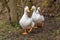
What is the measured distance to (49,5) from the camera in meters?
6.07

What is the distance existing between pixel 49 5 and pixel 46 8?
21 centimetres

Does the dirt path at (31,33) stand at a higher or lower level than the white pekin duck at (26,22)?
lower

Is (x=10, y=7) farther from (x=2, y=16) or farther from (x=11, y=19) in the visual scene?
(x=2, y=16)

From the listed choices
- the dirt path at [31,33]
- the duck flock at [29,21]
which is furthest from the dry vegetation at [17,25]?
the duck flock at [29,21]

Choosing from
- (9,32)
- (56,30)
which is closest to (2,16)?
(9,32)

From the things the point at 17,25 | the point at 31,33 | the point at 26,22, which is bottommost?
the point at 31,33

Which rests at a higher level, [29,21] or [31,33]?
[29,21]

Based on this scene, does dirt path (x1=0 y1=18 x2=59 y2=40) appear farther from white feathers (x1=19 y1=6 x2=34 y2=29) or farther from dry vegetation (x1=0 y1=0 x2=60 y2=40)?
white feathers (x1=19 y1=6 x2=34 y2=29)

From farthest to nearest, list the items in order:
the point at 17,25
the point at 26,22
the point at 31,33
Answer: the point at 17,25 < the point at 31,33 < the point at 26,22

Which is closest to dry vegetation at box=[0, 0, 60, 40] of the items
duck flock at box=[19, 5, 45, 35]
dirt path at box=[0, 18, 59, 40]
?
dirt path at box=[0, 18, 59, 40]

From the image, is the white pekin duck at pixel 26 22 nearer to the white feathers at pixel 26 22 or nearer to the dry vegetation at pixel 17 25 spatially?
the white feathers at pixel 26 22

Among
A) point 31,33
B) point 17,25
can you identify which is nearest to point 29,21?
point 31,33

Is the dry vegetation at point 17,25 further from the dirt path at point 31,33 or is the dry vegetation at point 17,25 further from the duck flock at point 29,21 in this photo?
the duck flock at point 29,21

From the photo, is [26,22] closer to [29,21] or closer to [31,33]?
[29,21]
